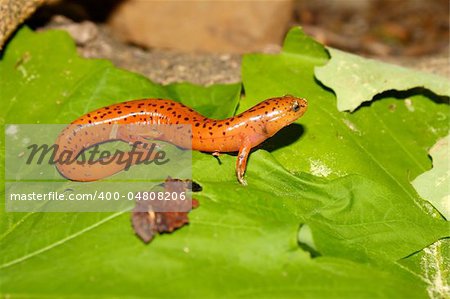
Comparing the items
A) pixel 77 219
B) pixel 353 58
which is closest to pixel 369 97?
pixel 353 58

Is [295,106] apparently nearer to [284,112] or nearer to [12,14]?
[284,112]

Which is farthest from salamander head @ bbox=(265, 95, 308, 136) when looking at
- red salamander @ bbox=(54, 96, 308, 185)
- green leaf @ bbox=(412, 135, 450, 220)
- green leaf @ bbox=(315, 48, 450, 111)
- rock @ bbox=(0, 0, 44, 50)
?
rock @ bbox=(0, 0, 44, 50)

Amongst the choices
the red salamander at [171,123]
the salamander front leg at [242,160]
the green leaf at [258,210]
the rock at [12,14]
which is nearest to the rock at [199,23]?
the rock at [12,14]

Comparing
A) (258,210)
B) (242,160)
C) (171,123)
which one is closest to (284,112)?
(242,160)

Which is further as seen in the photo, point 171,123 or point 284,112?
point 171,123

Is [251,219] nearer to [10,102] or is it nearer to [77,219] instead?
[77,219]

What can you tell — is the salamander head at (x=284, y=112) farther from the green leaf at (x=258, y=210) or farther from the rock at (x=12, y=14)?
the rock at (x=12, y=14)
